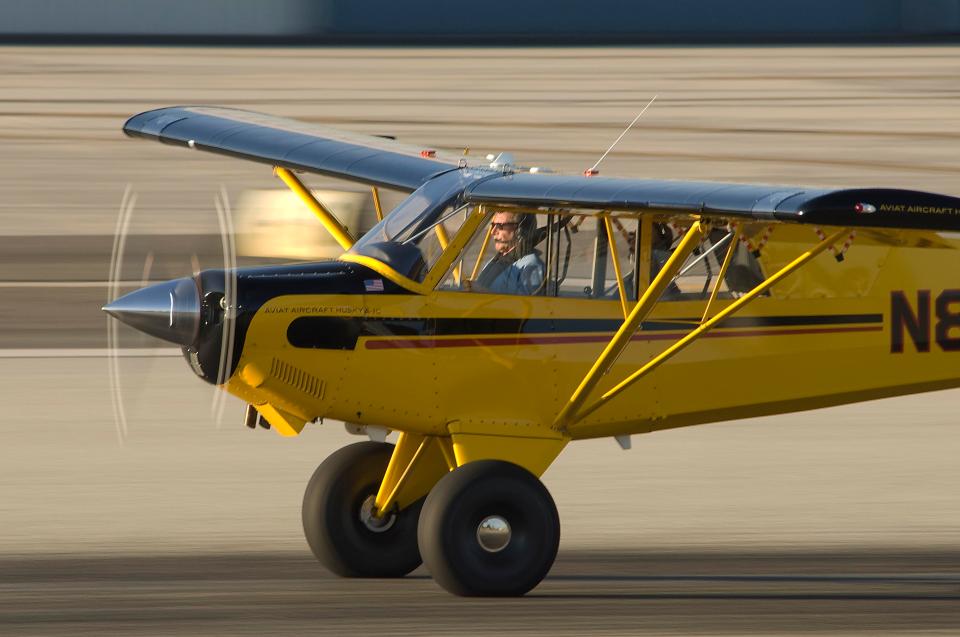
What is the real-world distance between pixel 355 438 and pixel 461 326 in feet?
17.6

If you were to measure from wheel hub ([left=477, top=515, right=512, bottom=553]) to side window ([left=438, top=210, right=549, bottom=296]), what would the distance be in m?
1.23

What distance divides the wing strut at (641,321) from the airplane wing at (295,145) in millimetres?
1723

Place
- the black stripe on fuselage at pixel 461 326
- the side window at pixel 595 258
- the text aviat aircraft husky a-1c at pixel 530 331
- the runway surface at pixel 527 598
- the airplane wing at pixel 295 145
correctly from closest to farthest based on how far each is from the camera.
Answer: the runway surface at pixel 527 598 → the text aviat aircraft husky a-1c at pixel 530 331 → the black stripe on fuselage at pixel 461 326 → the side window at pixel 595 258 → the airplane wing at pixel 295 145

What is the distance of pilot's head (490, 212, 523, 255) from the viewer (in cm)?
996

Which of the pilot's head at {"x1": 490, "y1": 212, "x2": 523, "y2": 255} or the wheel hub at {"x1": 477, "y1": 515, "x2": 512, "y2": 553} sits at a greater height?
the pilot's head at {"x1": 490, "y1": 212, "x2": 523, "y2": 255}

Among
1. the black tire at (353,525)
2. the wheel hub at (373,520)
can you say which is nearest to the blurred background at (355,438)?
the black tire at (353,525)

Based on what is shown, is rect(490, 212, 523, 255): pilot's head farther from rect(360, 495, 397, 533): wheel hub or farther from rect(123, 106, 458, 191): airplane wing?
rect(360, 495, 397, 533): wheel hub

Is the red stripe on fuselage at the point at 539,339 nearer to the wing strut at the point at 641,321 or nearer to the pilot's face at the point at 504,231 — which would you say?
the wing strut at the point at 641,321

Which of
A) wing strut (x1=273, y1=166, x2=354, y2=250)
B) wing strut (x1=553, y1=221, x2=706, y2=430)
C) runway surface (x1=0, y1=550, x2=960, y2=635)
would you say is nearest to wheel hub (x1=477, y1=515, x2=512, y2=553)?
runway surface (x1=0, y1=550, x2=960, y2=635)

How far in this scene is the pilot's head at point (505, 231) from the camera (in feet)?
32.7

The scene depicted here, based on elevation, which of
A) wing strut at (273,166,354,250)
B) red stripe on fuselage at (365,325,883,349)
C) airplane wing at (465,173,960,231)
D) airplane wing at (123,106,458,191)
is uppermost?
airplane wing at (123,106,458,191)

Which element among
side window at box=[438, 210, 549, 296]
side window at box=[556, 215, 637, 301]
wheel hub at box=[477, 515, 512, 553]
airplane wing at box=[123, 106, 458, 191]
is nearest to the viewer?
wheel hub at box=[477, 515, 512, 553]

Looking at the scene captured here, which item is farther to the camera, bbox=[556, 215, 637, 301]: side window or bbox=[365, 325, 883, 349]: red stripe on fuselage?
bbox=[556, 215, 637, 301]: side window

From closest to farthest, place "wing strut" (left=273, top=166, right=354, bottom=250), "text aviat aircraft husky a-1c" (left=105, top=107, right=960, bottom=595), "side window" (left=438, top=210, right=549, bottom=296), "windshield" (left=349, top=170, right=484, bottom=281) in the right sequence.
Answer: "text aviat aircraft husky a-1c" (left=105, top=107, right=960, bottom=595) → "windshield" (left=349, top=170, right=484, bottom=281) → "side window" (left=438, top=210, right=549, bottom=296) → "wing strut" (left=273, top=166, right=354, bottom=250)
